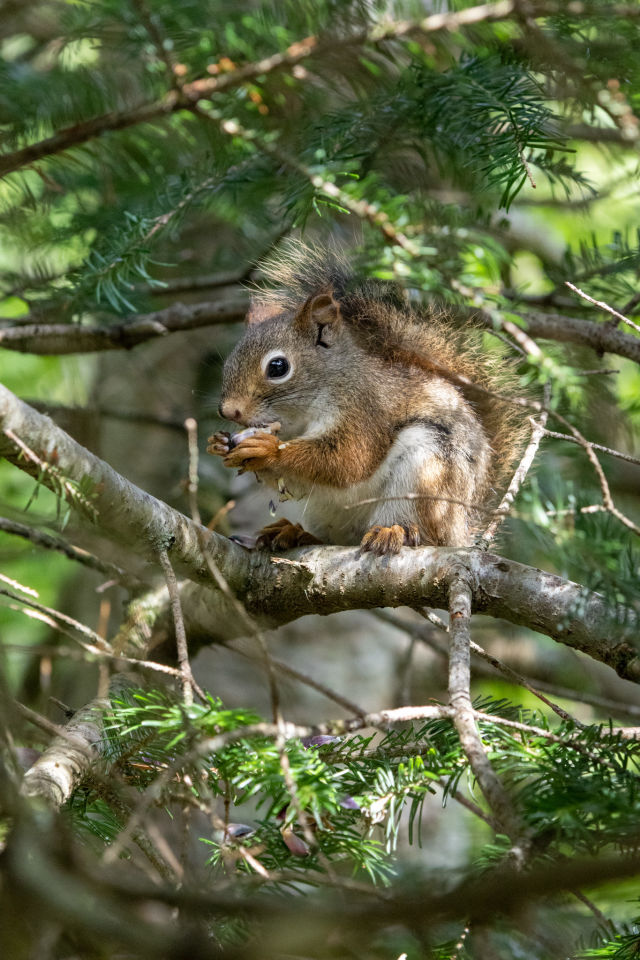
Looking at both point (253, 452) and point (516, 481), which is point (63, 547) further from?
point (516, 481)

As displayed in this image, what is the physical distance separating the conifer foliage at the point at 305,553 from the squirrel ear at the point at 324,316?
0.20 meters

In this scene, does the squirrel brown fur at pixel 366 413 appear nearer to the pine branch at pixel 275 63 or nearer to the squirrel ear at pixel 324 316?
the squirrel ear at pixel 324 316

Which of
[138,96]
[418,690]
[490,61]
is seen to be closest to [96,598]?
[418,690]

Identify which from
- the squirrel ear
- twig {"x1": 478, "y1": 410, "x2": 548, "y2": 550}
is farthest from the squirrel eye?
twig {"x1": 478, "y1": 410, "x2": 548, "y2": 550}

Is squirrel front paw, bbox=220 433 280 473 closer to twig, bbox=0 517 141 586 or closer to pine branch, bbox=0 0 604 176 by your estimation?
twig, bbox=0 517 141 586

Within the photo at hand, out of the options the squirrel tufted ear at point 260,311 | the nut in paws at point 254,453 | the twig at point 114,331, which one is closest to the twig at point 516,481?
the nut in paws at point 254,453

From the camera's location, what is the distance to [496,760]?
1.29 m

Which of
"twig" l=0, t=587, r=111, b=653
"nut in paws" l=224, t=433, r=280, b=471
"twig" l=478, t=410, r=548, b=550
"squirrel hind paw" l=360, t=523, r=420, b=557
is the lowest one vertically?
"squirrel hind paw" l=360, t=523, r=420, b=557

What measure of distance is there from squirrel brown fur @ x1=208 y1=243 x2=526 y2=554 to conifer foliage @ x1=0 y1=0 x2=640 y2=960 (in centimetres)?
12

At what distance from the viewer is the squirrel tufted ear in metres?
2.51

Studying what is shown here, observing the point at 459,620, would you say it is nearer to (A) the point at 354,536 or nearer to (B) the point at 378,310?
(A) the point at 354,536

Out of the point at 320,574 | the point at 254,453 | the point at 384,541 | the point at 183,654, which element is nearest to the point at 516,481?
the point at 384,541

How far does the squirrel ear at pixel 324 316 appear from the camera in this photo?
8.05 feet

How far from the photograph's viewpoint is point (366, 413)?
2.32 meters
